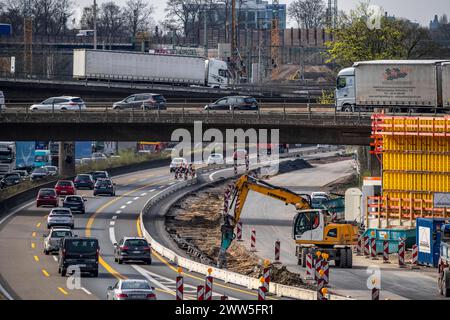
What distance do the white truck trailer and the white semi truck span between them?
41950 millimetres

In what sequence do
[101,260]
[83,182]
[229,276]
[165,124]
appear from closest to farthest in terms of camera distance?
[229,276] < [101,260] < [165,124] < [83,182]

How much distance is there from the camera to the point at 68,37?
188 m

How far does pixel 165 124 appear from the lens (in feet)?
239

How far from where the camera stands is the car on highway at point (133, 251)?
50.3 m

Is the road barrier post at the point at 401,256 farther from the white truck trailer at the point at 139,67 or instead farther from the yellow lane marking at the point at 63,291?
the white truck trailer at the point at 139,67

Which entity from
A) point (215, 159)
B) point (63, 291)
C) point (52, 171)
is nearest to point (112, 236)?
point (63, 291)

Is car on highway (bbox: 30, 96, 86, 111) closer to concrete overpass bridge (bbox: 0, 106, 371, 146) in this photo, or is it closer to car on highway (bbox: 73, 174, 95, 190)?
car on highway (bbox: 73, 174, 95, 190)

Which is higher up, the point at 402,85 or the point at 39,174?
the point at 402,85

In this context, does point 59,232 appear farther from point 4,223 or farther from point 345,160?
point 345,160

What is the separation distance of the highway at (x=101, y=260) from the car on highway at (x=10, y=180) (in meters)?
6.95

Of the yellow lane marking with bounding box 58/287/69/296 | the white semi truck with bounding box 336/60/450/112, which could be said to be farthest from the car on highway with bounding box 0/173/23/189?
the yellow lane marking with bounding box 58/287/69/296

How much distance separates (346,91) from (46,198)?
2122 centimetres

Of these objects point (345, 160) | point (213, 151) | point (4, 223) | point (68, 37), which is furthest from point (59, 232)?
point (68, 37)

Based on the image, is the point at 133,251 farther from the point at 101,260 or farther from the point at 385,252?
the point at 385,252
